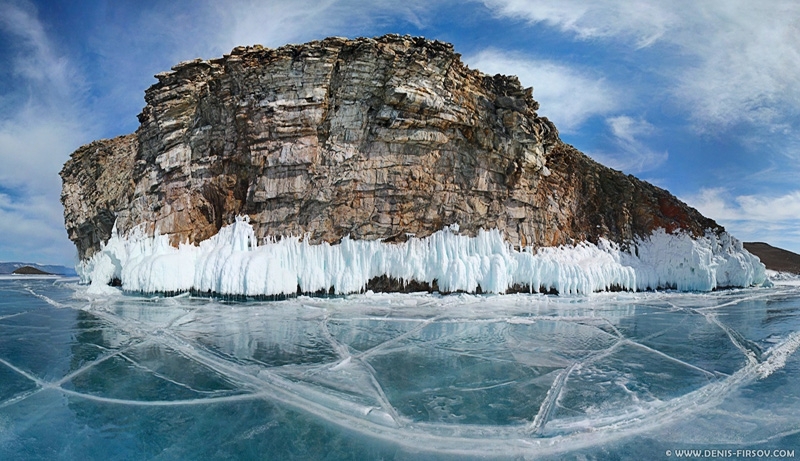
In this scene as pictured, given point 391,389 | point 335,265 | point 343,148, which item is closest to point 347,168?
point 343,148

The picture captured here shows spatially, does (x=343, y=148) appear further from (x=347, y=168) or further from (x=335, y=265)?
(x=335, y=265)

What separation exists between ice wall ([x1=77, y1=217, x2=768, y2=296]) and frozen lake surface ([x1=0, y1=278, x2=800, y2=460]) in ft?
19.4

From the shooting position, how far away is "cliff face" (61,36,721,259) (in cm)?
1917

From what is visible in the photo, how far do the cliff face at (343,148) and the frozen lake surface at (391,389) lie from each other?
27.4 ft

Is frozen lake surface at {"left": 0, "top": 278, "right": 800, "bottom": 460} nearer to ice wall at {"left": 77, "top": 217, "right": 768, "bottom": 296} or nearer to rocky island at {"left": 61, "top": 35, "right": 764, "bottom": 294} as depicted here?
ice wall at {"left": 77, "top": 217, "right": 768, "bottom": 296}

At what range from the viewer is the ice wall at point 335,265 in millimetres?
17828

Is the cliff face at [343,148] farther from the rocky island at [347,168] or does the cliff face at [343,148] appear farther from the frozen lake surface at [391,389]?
the frozen lake surface at [391,389]

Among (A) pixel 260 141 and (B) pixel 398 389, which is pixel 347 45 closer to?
(A) pixel 260 141

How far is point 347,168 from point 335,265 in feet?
14.6

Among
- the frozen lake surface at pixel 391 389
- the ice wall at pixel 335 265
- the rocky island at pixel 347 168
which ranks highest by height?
the rocky island at pixel 347 168

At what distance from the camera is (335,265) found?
18500 mm

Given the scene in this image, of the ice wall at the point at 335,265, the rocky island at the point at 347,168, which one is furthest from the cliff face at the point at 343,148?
the ice wall at the point at 335,265

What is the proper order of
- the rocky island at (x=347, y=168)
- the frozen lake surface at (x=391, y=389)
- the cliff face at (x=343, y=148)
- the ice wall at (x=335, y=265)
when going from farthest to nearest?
the cliff face at (x=343, y=148) → the rocky island at (x=347, y=168) → the ice wall at (x=335, y=265) → the frozen lake surface at (x=391, y=389)

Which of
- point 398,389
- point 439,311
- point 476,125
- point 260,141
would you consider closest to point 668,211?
point 476,125
